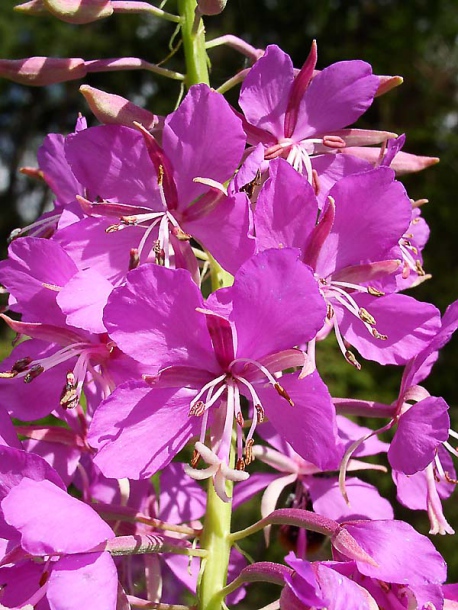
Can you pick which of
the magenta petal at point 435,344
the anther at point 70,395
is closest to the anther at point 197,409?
the anther at point 70,395

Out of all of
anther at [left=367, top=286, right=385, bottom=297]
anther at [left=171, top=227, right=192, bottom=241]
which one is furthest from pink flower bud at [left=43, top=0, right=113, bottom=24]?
anther at [left=367, top=286, right=385, bottom=297]

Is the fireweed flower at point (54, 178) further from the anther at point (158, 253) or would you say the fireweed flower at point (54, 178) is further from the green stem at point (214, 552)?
the green stem at point (214, 552)

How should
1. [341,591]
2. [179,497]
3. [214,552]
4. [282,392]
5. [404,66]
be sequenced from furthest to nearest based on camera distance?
[404,66]
[179,497]
[214,552]
[282,392]
[341,591]

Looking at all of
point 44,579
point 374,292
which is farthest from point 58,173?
point 44,579

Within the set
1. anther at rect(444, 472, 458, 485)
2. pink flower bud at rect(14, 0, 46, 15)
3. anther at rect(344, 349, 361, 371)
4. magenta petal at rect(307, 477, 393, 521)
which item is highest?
pink flower bud at rect(14, 0, 46, 15)

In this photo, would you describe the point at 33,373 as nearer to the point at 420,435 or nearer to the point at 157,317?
the point at 157,317

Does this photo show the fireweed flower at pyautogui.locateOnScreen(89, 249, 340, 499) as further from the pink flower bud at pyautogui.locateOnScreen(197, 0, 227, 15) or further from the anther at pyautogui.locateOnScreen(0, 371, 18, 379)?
the pink flower bud at pyautogui.locateOnScreen(197, 0, 227, 15)

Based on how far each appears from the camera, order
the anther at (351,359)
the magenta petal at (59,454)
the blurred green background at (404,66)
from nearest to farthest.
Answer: the anther at (351,359)
the magenta petal at (59,454)
the blurred green background at (404,66)
